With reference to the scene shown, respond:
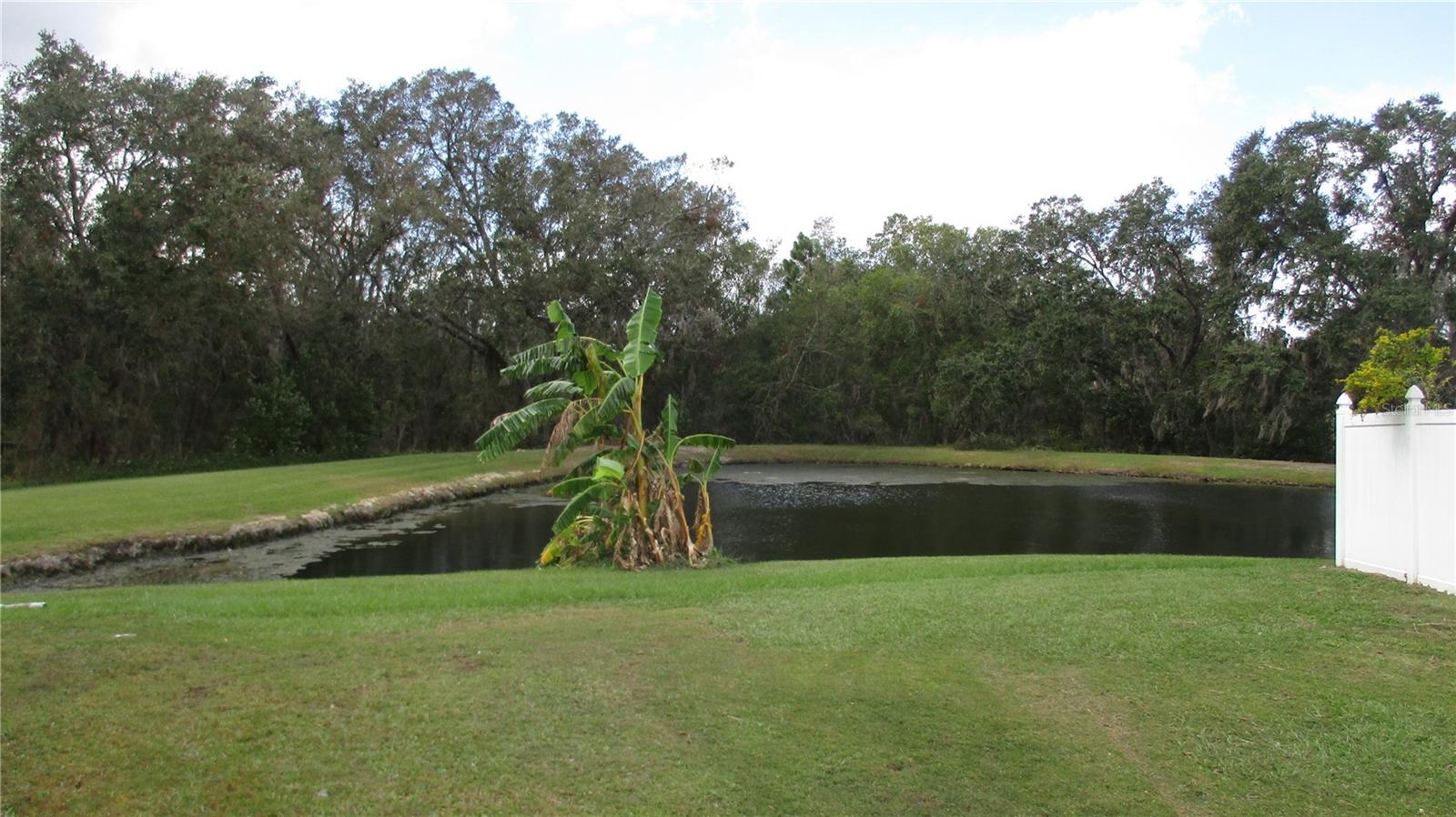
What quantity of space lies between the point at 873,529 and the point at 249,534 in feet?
40.2

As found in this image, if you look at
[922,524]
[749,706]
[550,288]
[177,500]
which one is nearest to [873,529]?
[922,524]

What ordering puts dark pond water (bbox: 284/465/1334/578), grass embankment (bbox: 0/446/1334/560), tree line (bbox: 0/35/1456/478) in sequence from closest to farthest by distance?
grass embankment (bbox: 0/446/1334/560) → dark pond water (bbox: 284/465/1334/578) → tree line (bbox: 0/35/1456/478)

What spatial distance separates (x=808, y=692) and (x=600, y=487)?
305 inches

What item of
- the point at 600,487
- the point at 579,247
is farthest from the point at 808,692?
the point at 579,247

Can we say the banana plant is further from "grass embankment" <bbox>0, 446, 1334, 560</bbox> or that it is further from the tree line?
the tree line

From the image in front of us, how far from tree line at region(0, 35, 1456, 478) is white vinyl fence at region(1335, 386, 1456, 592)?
1042 inches

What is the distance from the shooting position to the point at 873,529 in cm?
2055

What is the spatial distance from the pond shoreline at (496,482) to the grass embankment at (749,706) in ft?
25.7

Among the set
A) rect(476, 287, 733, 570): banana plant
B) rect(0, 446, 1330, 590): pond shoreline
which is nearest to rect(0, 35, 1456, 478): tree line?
rect(0, 446, 1330, 590): pond shoreline

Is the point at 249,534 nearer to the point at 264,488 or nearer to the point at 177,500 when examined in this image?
the point at 177,500

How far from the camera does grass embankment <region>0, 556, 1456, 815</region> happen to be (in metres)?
4.33

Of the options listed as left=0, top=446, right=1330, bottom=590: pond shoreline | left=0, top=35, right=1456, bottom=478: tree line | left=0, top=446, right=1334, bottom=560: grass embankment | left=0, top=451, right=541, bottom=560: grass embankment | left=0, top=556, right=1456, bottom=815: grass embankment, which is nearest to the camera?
left=0, top=556, right=1456, bottom=815: grass embankment

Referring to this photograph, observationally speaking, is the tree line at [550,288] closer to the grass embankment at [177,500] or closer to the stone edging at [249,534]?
the grass embankment at [177,500]

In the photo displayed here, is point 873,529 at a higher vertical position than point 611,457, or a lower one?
lower
